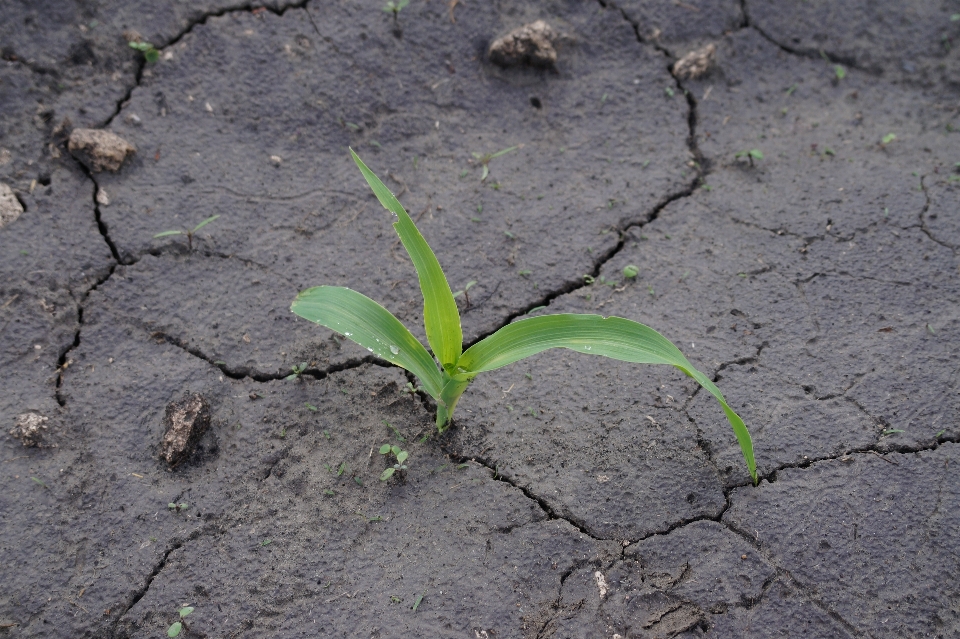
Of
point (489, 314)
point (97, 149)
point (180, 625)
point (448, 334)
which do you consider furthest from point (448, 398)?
point (97, 149)

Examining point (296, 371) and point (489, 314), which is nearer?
point (296, 371)

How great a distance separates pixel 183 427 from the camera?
1887 mm

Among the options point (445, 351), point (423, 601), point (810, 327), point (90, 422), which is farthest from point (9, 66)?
point (810, 327)

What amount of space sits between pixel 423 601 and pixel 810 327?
1.42 m

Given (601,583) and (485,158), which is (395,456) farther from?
(485,158)

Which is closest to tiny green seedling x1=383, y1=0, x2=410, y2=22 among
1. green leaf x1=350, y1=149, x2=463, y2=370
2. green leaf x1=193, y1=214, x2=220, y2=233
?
green leaf x1=193, y1=214, x2=220, y2=233

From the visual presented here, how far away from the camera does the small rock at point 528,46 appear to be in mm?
2668

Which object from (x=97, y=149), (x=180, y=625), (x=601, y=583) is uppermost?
(x=97, y=149)

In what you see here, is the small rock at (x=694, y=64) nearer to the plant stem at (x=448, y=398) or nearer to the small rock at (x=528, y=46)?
the small rock at (x=528, y=46)

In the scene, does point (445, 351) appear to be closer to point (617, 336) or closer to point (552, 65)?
point (617, 336)

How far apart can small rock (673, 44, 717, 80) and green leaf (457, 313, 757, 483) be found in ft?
4.98

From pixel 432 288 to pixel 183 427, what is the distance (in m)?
0.79

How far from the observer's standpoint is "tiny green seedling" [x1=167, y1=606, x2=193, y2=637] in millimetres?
1667

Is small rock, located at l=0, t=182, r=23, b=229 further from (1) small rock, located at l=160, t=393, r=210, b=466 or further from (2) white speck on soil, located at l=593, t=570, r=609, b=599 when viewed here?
(2) white speck on soil, located at l=593, t=570, r=609, b=599
